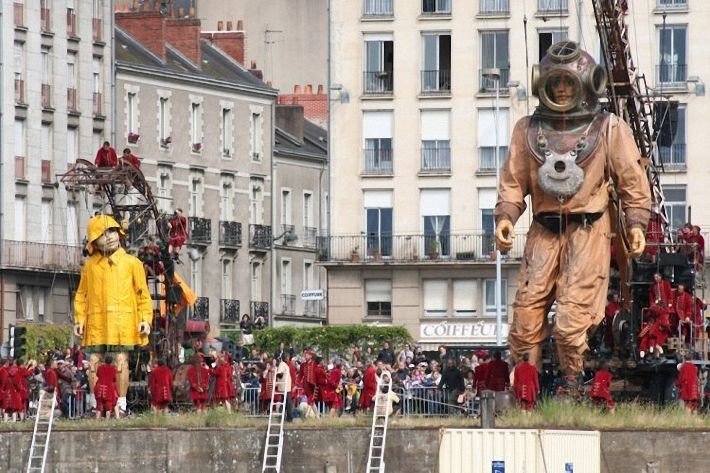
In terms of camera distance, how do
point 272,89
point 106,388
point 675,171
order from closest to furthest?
point 106,388 → point 675,171 → point 272,89

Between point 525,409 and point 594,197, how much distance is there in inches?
135

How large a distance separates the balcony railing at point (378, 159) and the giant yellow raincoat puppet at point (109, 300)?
4979 centimetres

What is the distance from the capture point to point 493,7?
97.8 m

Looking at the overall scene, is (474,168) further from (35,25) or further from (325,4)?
(325,4)

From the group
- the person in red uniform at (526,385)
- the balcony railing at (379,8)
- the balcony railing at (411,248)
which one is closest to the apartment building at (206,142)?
the balcony railing at (411,248)

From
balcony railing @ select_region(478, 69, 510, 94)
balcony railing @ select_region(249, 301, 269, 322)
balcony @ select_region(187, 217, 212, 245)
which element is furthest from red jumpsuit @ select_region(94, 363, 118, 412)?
balcony railing @ select_region(249, 301, 269, 322)

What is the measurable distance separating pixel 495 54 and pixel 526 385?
55.4 metres

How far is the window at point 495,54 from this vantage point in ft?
320

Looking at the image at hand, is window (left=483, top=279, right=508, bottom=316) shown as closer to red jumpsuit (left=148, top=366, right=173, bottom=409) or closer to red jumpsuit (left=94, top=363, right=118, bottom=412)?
red jumpsuit (left=148, top=366, right=173, bottom=409)

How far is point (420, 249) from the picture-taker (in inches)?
3915

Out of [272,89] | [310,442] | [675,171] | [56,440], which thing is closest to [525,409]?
[310,442]

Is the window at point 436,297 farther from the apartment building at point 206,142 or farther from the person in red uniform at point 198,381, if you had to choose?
the person in red uniform at point 198,381

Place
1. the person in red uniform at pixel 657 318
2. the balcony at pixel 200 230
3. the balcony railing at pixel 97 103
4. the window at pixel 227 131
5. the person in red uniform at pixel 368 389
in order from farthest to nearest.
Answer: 1. the window at pixel 227 131
2. the balcony at pixel 200 230
3. the balcony railing at pixel 97 103
4. the person in red uniform at pixel 368 389
5. the person in red uniform at pixel 657 318

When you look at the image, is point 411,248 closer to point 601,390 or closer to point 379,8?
point 379,8
